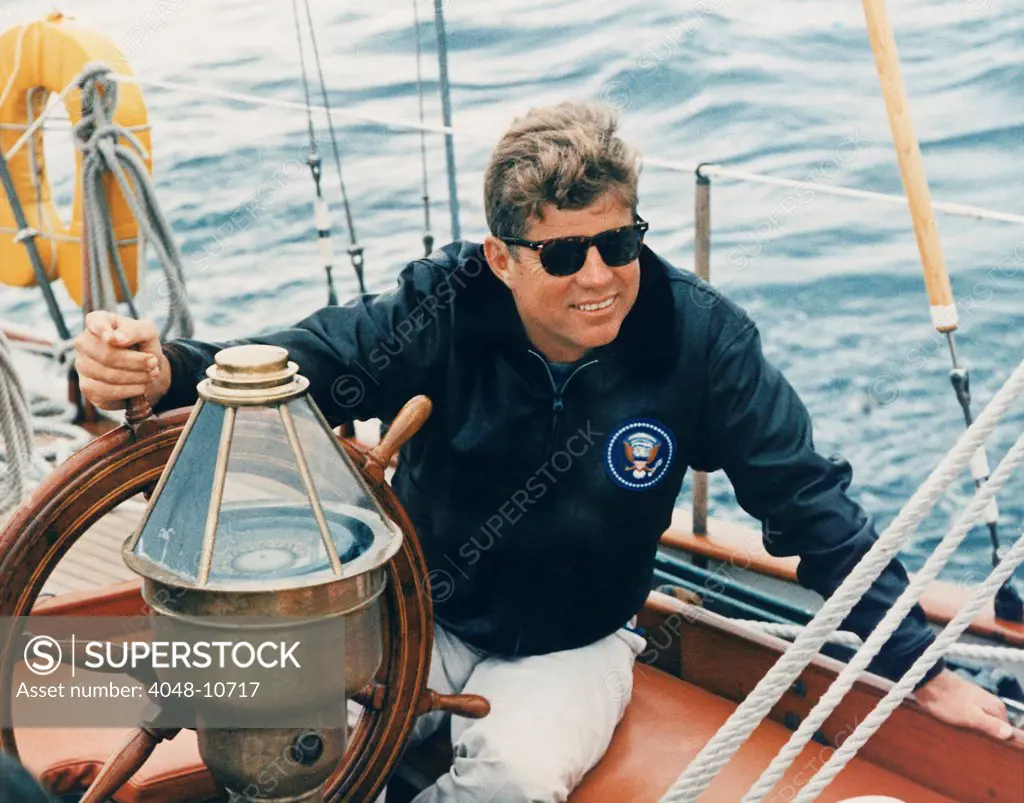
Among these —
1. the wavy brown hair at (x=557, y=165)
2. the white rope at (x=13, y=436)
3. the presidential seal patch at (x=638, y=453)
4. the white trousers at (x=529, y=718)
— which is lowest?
the white trousers at (x=529, y=718)

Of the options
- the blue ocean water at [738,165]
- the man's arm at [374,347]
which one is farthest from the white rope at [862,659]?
the blue ocean water at [738,165]

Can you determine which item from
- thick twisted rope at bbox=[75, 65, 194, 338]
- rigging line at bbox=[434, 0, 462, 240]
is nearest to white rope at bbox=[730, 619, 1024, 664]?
rigging line at bbox=[434, 0, 462, 240]

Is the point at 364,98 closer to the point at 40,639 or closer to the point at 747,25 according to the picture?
the point at 747,25

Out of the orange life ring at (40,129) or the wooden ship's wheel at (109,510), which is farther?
the orange life ring at (40,129)

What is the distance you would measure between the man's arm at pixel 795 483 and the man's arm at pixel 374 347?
1.40ft

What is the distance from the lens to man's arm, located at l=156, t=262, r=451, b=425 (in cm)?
184

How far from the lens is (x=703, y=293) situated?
1.92 metres

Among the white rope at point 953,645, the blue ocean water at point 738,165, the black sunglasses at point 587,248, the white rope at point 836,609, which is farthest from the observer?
the blue ocean water at point 738,165

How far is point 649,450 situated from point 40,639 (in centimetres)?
88

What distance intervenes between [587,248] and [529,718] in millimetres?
656

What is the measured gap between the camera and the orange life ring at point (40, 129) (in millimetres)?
3724

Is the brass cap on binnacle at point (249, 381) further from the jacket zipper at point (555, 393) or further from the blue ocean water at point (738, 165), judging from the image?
the blue ocean water at point (738, 165)

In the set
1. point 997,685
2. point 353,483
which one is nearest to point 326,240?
point 997,685

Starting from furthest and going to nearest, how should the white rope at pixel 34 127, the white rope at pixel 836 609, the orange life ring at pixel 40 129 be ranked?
1. the white rope at pixel 34 127
2. the orange life ring at pixel 40 129
3. the white rope at pixel 836 609
